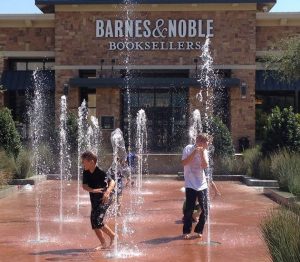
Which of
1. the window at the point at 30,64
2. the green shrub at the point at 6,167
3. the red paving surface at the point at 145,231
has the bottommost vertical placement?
the red paving surface at the point at 145,231

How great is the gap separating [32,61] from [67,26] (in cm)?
334

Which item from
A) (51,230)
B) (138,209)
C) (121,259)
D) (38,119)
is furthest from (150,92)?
(121,259)

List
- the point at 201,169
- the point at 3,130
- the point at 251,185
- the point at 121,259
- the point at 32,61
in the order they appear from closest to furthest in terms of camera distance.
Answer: the point at 121,259
the point at 201,169
the point at 251,185
the point at 3,130
the point at 32,61

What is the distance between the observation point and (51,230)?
11.2 m

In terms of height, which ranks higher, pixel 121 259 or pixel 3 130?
pixel 3 130

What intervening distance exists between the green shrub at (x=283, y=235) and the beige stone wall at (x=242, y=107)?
23736 millimetres

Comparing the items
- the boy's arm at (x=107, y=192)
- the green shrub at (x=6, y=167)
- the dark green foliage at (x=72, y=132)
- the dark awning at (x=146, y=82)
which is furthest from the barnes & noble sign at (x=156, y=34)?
the boy's arm at (x=107, y=192)

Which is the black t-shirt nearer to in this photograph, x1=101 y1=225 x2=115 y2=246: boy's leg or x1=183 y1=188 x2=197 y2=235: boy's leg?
x1=101 y1=225 x2=115 y2=246: boy's leg

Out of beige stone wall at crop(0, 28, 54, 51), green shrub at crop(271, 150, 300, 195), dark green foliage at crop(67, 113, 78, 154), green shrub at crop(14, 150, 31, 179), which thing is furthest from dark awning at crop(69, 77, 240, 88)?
green shrub at crop(271, 150, 300, 195)

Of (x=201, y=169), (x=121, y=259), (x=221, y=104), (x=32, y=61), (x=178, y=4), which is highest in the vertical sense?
(x=178, y=4)

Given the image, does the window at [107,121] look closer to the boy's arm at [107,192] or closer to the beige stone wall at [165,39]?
the beige stone wall at [165,39]

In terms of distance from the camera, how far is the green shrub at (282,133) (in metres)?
21.0

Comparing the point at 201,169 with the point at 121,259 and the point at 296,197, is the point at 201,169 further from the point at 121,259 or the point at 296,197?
the point at 296,197

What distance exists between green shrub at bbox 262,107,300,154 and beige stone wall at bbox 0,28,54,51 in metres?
14.6
